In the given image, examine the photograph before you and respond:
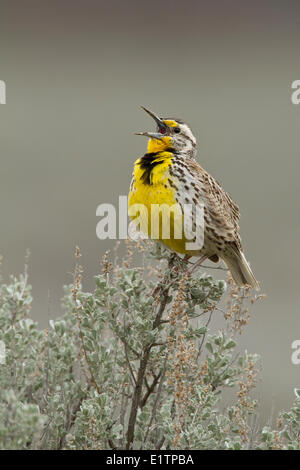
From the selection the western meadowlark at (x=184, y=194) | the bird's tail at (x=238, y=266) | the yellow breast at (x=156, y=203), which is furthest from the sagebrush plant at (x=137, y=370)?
the bird's tail at (x=238, y=266)

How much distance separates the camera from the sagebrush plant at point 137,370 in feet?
10.4

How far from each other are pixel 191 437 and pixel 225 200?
1.33m

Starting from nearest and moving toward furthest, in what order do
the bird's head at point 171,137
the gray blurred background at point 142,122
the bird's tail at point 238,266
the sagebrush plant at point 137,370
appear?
the sagebrush plant at point 137,370 < the bird's tail at point 238,266 < the bird's head at point 171,137 < the gray blurred background at point 142,122

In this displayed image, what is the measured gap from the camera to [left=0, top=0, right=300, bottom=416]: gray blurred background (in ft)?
27.6

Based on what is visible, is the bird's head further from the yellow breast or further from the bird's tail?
the bird's tail

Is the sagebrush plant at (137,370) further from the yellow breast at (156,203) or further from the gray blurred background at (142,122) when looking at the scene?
the gray blurred background at (142,122)

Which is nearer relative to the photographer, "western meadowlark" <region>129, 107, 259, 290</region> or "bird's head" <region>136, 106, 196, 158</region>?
"western meadowlark" <region>129, 107, 259, 290</region>

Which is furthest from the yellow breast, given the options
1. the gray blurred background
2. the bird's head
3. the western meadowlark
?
the gray blurred background

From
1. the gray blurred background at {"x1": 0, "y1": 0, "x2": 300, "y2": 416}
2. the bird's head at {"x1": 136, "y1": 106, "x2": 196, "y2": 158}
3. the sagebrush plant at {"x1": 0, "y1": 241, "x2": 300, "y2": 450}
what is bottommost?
the sagebrush plant at {"x1": 0, "y1": 241, "x2": 300, "y2": 450}

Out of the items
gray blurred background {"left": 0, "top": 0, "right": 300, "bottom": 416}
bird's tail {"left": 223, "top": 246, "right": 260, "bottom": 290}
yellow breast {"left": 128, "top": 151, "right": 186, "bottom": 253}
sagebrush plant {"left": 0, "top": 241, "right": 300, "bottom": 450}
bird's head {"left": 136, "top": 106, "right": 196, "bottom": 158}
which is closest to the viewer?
sagebrush plant {"left": 0, "top": 241, "right": 300, "bottom": 450}

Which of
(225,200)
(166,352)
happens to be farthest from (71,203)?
(166,352)

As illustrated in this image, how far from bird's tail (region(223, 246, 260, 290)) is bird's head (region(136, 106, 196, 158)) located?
0.45m

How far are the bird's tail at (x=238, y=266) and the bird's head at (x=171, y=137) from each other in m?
0.45

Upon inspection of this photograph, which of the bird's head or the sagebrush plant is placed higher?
the bird's head
